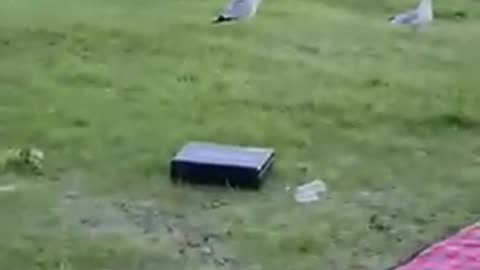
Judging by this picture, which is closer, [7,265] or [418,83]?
[7,265]

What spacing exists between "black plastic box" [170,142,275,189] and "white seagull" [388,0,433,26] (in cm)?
227

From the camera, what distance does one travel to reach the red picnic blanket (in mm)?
3346

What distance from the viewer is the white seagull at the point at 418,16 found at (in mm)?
6282

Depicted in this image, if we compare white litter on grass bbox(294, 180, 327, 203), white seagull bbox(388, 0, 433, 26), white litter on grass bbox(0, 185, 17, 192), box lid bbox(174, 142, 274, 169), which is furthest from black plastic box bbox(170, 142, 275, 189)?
white seagull bbox(388, 0, 433, 26)

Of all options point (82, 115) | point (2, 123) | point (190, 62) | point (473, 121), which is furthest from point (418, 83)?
point (2, 123)

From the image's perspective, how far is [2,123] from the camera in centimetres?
498

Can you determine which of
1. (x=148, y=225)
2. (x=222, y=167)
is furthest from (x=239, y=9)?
(x=148, y=225)

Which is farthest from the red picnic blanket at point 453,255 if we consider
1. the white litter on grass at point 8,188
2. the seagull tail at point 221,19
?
the seagull tail at point 221,19

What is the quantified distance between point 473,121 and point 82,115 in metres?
1.66

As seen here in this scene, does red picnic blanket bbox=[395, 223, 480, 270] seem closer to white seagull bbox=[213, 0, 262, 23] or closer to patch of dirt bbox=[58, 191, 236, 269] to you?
patch of dirt bbox=[58, 191, 236, 269]

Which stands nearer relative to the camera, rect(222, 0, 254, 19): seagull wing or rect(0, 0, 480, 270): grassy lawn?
rect(0, 0, 480, 270): grassy lawn

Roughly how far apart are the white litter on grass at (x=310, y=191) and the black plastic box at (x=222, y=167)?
0.48 feet

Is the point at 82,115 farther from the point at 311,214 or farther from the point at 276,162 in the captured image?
the point at 311,214

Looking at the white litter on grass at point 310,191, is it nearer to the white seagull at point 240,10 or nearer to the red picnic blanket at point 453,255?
the red picnic blanket at point 453,255
